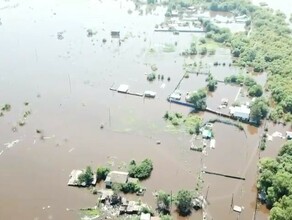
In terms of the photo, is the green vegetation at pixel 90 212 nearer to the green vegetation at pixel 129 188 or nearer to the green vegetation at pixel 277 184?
the green vegetation at pixel 129 188

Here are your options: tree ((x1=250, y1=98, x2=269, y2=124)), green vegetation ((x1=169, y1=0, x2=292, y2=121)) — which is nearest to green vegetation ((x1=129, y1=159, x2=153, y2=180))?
tree ((x1=250, y1=98, x2=269, y2=124))

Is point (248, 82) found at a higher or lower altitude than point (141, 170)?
higher

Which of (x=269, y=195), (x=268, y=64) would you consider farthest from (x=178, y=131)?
(x=268, y=64)

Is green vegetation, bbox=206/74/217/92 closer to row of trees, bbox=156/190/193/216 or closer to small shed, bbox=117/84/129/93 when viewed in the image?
small shed, bbox=117/84/129/93

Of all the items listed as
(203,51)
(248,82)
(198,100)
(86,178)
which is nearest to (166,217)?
(86,178)

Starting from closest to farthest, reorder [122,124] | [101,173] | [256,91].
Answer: [101,173]
[122,124]
[256,91]

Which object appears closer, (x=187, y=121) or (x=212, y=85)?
(x=187, y=121)

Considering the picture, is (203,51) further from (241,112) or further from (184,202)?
(184,202)

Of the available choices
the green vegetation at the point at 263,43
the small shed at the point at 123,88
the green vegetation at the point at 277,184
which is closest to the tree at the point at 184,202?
the green vegetation at the point at 277,184
